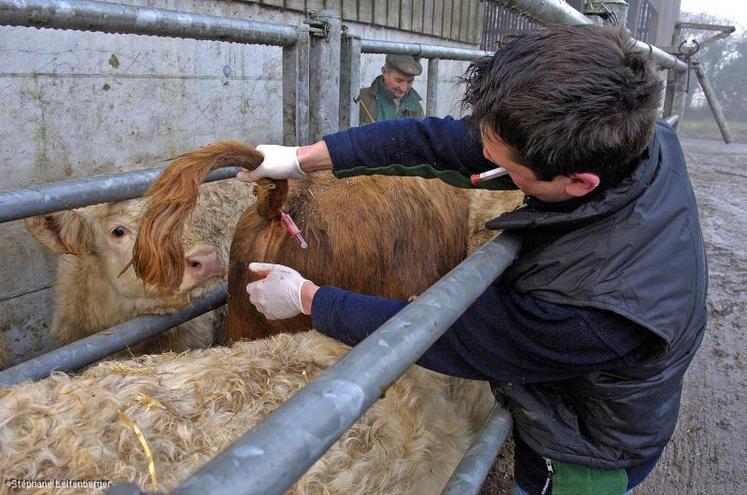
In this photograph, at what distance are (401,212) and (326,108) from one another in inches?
25.1

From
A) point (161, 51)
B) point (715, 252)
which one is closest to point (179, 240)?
point (161, 51)

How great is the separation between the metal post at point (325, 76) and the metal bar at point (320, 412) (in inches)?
74.4

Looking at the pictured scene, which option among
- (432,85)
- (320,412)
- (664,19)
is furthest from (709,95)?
(664,19)

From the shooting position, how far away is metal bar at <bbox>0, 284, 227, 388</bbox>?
1.84 metres

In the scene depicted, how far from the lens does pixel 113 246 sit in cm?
306

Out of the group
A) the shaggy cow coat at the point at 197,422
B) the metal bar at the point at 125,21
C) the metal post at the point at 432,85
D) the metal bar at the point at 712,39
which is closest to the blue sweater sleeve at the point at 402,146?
the metal bar at the point at 125,21

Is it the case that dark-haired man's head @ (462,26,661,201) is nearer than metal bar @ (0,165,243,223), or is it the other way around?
dark-haired man's head @ (462,26,661,201)

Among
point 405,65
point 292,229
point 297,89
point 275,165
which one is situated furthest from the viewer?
point 405,65

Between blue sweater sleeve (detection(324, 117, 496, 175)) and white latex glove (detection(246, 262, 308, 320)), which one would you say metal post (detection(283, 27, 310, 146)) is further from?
white latex glove (detection(246, 262, 308, 320))

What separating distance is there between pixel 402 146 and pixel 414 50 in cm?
139

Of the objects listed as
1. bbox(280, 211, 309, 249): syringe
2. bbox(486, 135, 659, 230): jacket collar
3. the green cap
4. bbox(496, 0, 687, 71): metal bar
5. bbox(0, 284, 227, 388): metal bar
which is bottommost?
bbox(0, 284, 227, 388): metal bar

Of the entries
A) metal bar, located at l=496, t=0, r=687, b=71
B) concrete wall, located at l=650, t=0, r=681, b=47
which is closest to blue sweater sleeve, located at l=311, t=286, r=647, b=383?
metal bar, located at l=496, t=0, r=687, b=71

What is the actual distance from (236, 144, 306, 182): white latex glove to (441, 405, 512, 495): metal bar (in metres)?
1.11

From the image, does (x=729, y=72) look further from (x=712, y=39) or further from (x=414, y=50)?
(x=414, y=50)
